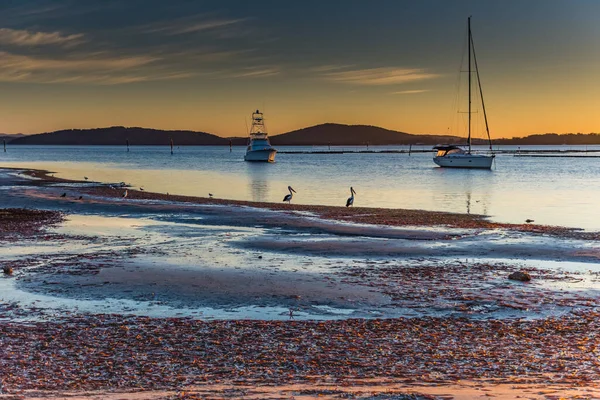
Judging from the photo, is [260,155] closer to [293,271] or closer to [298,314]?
[293,271]

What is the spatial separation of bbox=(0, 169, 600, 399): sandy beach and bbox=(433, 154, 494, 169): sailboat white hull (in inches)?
2795

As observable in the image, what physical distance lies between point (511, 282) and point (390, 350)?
6.27 meters

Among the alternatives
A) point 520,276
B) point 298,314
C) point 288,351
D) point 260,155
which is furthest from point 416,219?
point 260,155

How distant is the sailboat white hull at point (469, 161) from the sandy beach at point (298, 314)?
71.0m

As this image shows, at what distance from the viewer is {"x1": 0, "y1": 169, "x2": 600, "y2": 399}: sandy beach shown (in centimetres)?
814

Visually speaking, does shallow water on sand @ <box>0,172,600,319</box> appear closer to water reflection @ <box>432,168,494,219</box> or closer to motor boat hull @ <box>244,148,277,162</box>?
water reflection @ <box>432,168,494,219</box>

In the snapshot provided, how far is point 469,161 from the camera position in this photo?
93.6 metres

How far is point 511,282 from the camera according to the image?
14.7m

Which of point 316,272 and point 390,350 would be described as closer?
point 390,350

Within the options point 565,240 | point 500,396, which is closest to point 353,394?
point 500,396

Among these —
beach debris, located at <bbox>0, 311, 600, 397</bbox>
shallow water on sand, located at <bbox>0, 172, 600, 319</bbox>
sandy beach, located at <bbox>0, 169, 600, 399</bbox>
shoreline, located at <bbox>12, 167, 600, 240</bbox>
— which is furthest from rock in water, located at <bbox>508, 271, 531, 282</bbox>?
shoreline, located at <bbox>12, 167, 600, 240</bbox>

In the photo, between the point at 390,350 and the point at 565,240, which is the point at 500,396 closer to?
the point at 390,350

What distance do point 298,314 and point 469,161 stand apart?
3362 inches

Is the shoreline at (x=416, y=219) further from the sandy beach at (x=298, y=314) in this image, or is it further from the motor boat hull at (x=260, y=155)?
the motor boat hull at (x=260, y=155)
